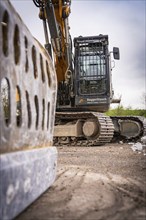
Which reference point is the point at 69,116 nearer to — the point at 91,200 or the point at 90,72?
the point at 90,72

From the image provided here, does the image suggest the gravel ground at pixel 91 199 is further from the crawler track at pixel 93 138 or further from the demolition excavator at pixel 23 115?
the crawler track at pixel 93 138

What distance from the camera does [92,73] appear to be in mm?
11219

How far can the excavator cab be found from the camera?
1111cm

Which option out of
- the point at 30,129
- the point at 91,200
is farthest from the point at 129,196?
the point at 30,129

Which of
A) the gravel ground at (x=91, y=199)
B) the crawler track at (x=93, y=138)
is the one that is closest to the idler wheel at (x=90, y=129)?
the crawler track at (x=93, y=138)

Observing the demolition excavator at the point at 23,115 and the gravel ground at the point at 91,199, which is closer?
the demolition excavator at the point at 23,115

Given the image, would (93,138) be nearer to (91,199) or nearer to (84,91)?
(84,91)

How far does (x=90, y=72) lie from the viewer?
11.3 m

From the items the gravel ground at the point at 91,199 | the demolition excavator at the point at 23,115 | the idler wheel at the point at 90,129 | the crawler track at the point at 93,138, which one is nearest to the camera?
the demolition excavator at the point at 23,115

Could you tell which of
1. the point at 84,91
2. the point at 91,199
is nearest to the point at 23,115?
the point at 91,199

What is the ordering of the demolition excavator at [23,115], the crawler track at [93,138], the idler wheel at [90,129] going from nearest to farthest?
the demolition excavator at [23,115] → the crawler track at [93,138] → the idler wheel at [90,129]

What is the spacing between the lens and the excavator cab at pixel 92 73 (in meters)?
11.1

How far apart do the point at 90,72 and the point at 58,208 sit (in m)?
8.88

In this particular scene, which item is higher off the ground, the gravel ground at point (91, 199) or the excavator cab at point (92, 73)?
the excavator cab at point (92, 73)
